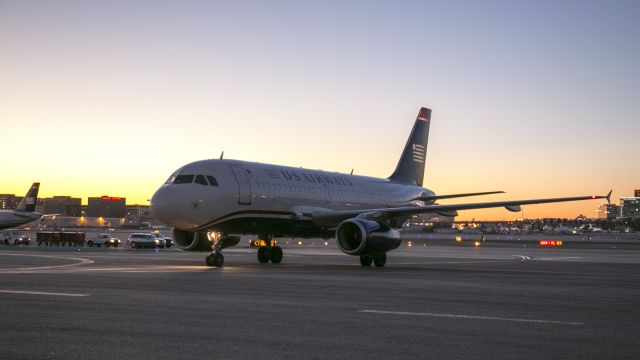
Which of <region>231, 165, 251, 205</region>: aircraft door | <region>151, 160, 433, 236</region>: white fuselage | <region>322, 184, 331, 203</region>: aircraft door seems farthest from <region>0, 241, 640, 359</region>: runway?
<region>322, 184, 331, 203</region>: aircraft door

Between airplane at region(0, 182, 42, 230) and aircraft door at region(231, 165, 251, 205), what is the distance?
202 feet

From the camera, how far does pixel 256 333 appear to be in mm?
8555

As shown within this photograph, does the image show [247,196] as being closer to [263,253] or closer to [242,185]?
[242,185]

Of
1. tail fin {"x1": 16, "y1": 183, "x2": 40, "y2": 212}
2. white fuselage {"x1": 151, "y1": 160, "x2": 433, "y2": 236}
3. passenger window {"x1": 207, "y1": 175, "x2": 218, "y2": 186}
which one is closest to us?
white fuselage {"x1": 151, "y1": 160, "x2": 433, "y2": 236}

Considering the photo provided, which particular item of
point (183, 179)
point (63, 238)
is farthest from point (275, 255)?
point (63, 238)

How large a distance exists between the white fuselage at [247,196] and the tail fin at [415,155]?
250 inches

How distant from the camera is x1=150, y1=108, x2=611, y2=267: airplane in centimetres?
2639

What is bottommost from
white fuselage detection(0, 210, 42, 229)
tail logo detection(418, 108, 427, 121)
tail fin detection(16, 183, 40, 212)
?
white fuselage detection(0, 210, 42, 229)

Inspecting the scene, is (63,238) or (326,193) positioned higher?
(326,193)

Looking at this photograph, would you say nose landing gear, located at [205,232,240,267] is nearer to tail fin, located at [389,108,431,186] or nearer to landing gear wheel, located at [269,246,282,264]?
landing gear wheel, located at [269,246,282,264]

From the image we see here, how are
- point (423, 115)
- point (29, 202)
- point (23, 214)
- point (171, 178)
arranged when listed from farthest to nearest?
point (29, 202)
point (23, 214)
point (423, 115)
point (171, 178)

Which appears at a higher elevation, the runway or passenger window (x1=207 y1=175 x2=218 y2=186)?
passenger window (x1=207 y1=175 x2=218 y2=186)

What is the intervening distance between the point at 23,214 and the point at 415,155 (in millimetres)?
56749

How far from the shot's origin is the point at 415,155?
41594 millimetres
